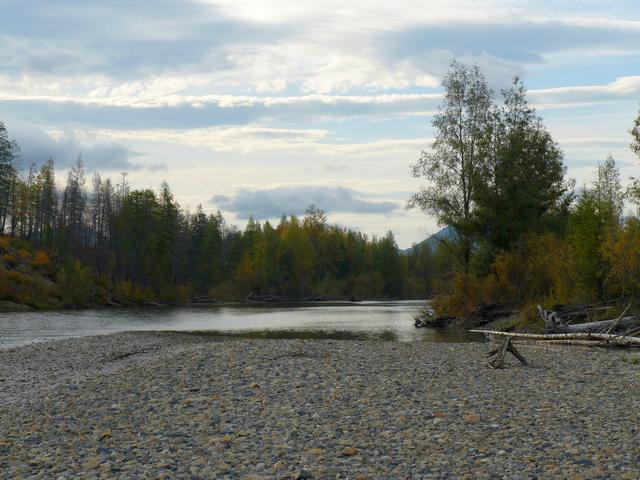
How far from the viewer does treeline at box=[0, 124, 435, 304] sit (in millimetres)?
111438

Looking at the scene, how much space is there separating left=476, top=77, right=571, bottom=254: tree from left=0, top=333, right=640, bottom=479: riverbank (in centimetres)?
2547

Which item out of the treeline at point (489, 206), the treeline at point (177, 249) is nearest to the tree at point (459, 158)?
the treeline at point (489, 206)

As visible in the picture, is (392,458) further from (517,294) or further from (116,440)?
(517,294)

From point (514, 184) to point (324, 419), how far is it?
38.6m

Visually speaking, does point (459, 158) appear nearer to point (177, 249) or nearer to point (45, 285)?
point (45, 285)

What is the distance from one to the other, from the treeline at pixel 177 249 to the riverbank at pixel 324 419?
234ft

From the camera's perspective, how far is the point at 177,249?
5148 inches

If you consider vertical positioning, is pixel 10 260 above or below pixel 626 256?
above

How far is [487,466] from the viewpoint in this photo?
10.6 m

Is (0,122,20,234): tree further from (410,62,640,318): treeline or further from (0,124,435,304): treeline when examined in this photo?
(410,62,640,318): treeline

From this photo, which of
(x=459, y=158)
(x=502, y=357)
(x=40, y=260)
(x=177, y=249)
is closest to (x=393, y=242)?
(x=177, y=249)

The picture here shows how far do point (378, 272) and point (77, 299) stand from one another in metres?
84.3

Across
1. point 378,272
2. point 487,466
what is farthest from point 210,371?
point 378,272

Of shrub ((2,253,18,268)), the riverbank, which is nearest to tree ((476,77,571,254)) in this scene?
the riverbank
